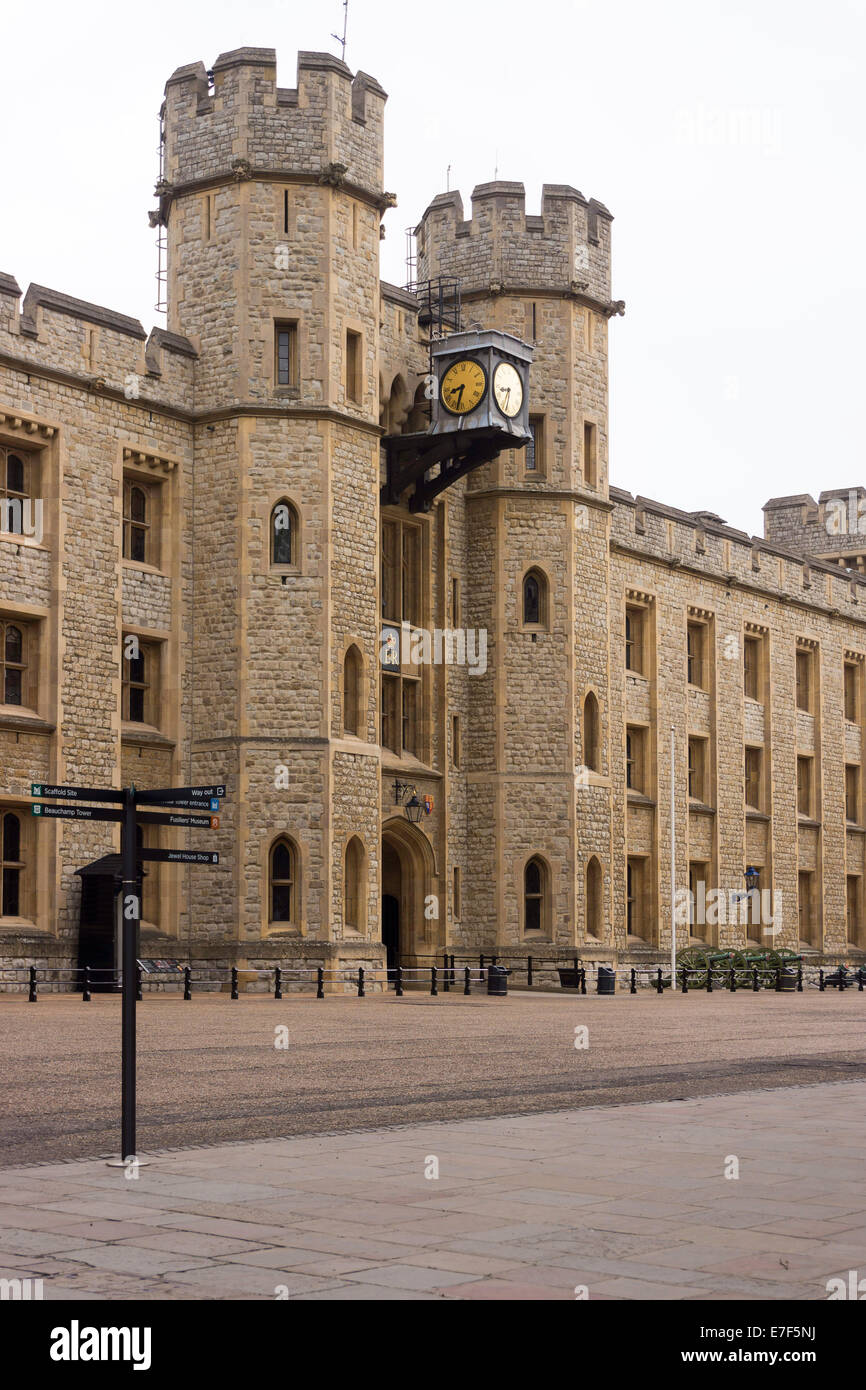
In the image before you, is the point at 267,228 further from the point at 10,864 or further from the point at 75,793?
the point at 75,793

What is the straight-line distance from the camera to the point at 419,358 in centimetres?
4034

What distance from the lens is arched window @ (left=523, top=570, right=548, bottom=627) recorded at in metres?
41.7

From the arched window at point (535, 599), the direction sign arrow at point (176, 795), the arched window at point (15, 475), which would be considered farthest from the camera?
the arched window at point (535, 599)

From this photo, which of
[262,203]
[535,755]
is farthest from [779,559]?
[262,203]

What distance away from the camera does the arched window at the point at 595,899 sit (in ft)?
137

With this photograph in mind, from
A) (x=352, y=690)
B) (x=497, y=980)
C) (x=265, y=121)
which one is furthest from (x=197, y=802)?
(x=265, y=121)

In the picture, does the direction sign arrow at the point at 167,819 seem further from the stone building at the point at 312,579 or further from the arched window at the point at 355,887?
the arched window at the point at 355,887

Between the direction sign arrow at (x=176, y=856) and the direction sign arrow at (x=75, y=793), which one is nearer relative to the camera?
the direction sign arrow at (x=75, y=793)

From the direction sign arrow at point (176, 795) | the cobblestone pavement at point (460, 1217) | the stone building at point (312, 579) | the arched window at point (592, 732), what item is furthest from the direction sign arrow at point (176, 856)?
the arched window at point (592, 732)

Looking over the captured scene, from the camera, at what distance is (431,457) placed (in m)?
38.9

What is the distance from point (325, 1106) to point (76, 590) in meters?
21.2

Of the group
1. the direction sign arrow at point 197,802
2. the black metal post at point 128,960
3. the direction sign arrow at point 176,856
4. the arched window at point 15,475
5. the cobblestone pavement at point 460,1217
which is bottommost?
the cobblestone pavement at point 460,1217

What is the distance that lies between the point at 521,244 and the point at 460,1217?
37.2 m

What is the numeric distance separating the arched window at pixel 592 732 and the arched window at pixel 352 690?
8.50 m
